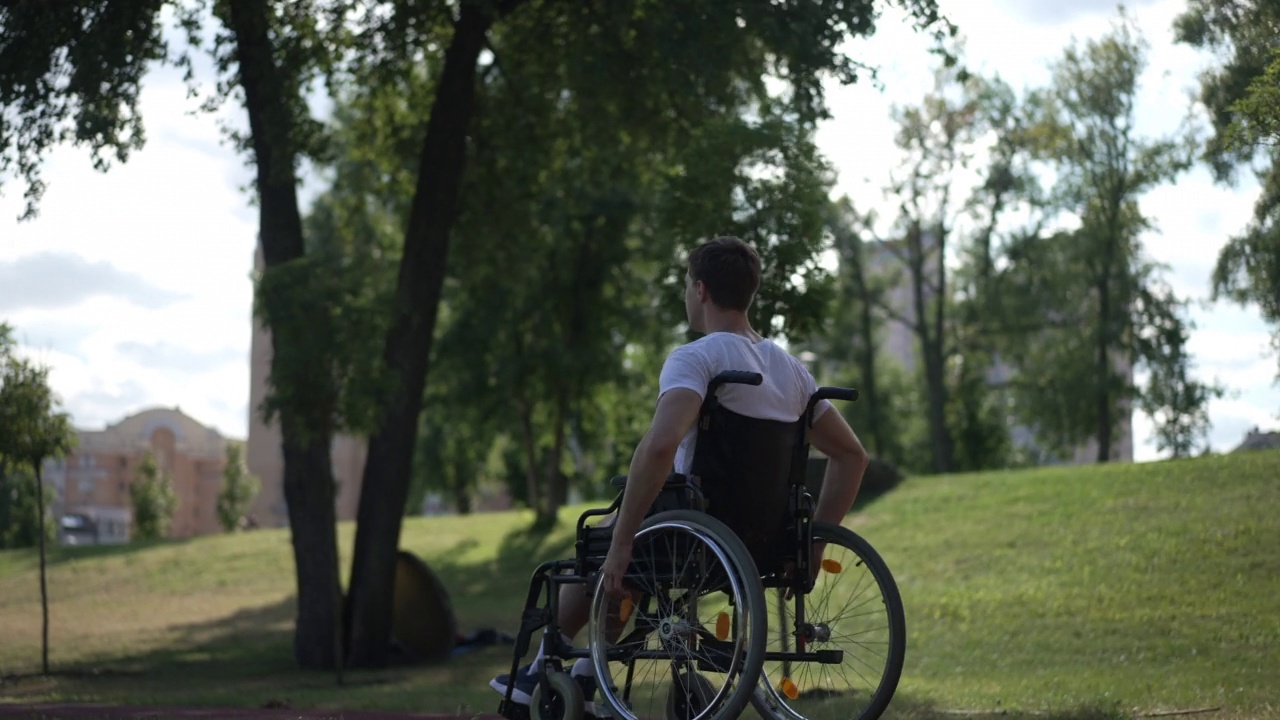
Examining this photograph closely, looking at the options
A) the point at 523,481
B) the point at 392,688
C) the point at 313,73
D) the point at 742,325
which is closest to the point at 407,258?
the point at 313,73

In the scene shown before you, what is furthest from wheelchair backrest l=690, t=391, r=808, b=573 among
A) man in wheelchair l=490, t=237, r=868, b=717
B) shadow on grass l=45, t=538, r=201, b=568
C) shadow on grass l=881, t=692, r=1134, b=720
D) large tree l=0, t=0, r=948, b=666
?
shadow on grass l=45, t=538, r=201, b=568

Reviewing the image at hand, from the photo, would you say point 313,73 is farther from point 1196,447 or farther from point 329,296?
point 1196,447

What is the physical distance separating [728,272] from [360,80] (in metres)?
14.5

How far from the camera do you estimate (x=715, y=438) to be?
5.03 meters

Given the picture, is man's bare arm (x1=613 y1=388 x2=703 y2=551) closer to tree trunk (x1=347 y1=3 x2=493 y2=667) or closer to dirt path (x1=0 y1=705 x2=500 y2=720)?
dirt path (x1=0 y1=705 x2=500 y2=720)

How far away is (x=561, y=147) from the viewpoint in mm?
19922

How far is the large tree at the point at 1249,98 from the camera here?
8.30 meters

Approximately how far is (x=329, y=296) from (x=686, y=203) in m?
4.15

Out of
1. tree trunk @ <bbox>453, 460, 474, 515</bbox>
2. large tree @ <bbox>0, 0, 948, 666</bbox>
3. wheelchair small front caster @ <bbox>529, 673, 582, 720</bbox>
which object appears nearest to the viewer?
wheelchair small front caster @ <bbox>529, 673, 582, 720</bbox>

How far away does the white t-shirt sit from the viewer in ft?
16.3

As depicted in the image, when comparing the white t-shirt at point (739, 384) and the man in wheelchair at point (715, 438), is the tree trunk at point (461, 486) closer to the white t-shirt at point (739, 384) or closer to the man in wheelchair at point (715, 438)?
the man in wheelchair at point (715, 438)

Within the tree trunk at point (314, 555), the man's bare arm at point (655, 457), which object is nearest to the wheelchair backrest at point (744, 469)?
the man's bare arm at point (655, 457)

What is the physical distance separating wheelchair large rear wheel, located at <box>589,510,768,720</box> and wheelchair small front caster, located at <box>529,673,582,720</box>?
11 cm

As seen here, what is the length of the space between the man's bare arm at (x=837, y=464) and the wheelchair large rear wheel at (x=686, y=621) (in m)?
0.57
